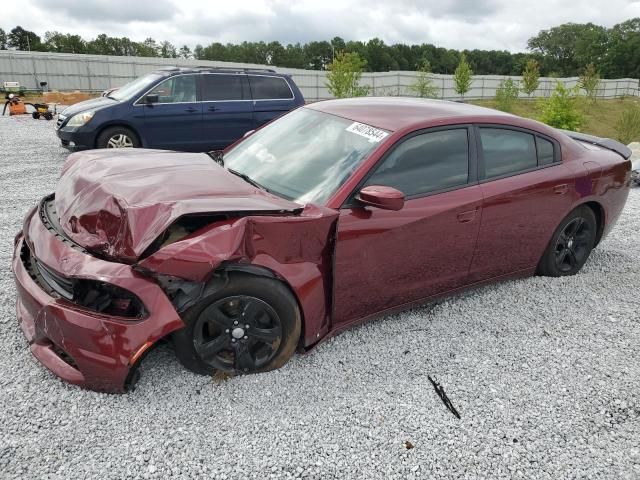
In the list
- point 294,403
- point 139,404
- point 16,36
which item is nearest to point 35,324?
point 139,404

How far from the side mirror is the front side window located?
16 cm

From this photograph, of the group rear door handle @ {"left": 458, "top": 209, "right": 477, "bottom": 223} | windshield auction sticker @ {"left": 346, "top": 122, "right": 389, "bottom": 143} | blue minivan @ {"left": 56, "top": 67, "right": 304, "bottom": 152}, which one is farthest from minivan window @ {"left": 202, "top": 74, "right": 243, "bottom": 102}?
rear door handle @ {"left": 458, "top": 209, "right": 477, "bottom": 223}

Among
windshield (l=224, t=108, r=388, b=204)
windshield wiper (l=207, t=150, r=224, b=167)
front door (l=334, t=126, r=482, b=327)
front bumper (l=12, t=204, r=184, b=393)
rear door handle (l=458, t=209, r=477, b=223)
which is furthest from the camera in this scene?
windshield wiper (l=207, t=150, r=224, b=167)

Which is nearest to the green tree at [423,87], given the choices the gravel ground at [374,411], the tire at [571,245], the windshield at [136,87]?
the windshield at [136,87]

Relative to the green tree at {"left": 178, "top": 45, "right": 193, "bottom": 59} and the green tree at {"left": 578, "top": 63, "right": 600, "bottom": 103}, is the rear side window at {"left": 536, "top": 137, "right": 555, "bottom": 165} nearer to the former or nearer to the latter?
the green tree at {"left": 578, "top": 63, "right": 600, "bottom": 103}

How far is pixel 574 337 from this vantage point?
358 centimetres

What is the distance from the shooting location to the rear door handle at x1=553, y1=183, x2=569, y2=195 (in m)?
3.97

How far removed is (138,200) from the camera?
8.96ft

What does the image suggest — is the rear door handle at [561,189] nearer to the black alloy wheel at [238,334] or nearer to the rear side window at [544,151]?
the rear side window at [544,151]

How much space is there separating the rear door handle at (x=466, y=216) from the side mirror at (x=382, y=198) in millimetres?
664

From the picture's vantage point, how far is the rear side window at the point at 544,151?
398cm

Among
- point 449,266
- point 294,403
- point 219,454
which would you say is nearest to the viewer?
point 219,454

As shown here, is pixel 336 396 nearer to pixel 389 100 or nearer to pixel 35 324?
pixel 35 324

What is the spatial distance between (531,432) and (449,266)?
4.02 ft
